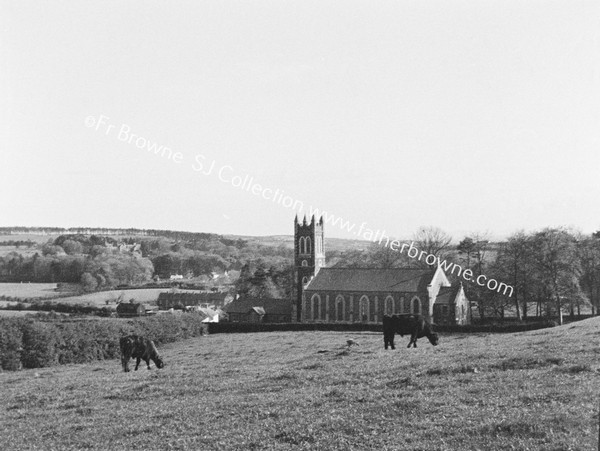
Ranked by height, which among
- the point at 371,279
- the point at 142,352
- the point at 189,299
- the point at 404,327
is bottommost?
the point at 142,352

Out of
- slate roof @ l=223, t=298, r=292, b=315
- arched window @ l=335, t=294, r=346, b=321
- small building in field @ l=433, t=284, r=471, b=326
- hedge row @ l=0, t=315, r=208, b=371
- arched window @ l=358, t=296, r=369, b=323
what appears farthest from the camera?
slate roof @ l=223, t=298, r=292, b=315

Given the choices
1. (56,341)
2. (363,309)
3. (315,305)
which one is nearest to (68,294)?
(315,305)

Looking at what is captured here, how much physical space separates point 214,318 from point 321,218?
73.9ft

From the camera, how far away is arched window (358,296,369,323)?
9125cm

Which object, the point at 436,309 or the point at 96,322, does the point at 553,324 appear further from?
the point at 96,322

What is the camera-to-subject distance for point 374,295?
90688mm

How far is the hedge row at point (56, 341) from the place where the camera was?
157 feet

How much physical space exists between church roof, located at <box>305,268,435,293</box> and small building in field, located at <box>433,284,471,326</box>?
2.81 m

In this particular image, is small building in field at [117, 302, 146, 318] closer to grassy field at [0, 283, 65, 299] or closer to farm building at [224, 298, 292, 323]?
farm building at [224, 298, 292, 323]

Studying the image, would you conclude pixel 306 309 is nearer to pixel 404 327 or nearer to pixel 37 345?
pixel 37 345

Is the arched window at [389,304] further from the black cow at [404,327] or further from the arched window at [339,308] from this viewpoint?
the black cow at [404,327]

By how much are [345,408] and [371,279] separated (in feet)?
248

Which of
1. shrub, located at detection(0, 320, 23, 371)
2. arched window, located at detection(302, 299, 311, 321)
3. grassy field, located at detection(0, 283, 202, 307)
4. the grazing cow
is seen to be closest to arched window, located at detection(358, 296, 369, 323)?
arched window, located at detection(302, 299, 311, 321)

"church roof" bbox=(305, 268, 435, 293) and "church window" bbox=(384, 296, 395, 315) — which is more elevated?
"church roof" bbox=(305, 268, 435, 293)
